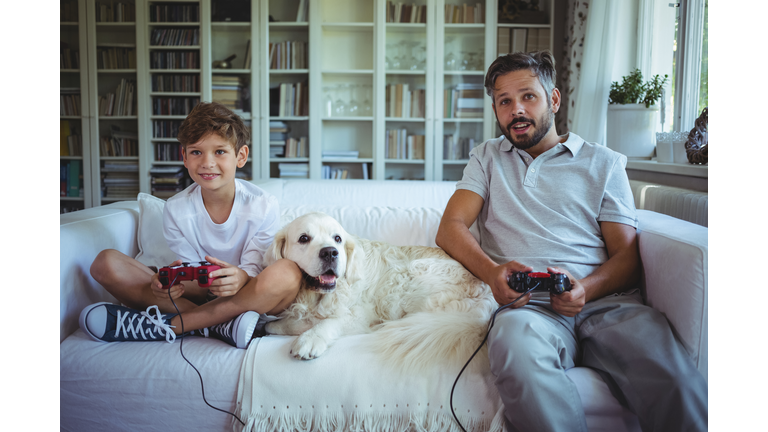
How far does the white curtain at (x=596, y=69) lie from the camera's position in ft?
9.93

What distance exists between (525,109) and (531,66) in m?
0.14

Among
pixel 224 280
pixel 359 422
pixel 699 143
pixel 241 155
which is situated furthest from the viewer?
pixel 699 143

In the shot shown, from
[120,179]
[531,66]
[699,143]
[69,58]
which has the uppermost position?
[69,58]

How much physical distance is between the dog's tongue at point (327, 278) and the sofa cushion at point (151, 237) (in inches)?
24.2

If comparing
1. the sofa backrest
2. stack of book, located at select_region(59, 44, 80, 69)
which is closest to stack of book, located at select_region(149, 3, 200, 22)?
stack of book, located at select_region(59, 44, 80, 69)

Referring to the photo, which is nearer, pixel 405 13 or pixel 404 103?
pixel 405 13

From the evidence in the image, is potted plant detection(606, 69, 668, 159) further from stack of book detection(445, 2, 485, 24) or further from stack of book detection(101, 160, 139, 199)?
stack of book detection(101, 160, 139, 199)

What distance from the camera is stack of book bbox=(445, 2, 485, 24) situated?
394cm

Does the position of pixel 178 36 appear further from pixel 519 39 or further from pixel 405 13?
pixel 519 39

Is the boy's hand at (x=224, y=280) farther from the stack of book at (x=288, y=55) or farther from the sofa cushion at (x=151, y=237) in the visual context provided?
the stack of book at (x=288, y=55)

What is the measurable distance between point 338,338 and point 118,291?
0.66 metres

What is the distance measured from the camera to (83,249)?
1.43 meters

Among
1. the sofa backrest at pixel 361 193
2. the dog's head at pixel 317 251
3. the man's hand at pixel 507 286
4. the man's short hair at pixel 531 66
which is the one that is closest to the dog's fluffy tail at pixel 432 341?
the man's hand at pixel 507 286

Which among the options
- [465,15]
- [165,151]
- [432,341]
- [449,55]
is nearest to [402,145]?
[449,55]
